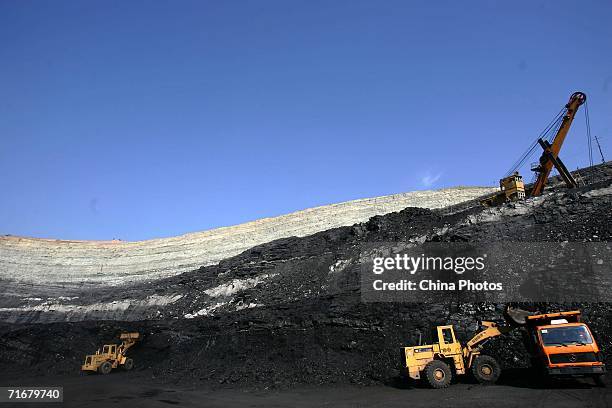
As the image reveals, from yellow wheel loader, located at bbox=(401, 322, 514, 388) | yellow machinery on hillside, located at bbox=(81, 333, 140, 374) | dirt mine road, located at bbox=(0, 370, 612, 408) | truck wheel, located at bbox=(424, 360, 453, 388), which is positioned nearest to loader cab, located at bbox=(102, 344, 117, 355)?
yellow machinery on hillside, located at bbox=(81, 333, 140, 374)

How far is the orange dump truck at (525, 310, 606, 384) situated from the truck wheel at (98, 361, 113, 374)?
17.6m

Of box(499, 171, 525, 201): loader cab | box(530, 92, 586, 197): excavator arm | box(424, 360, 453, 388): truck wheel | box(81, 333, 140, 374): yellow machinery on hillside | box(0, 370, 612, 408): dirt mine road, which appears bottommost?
box(0, 370, 612, 408): dirt mine road

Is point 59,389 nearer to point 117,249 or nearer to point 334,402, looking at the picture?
point 334,402

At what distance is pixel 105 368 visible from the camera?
18750 mm

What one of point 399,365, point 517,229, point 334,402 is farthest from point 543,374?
point 517,229

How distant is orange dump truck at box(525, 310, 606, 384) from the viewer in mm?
9133

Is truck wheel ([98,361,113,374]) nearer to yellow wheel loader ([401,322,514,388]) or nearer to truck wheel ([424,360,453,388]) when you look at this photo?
yellow wheel loader ([401,322,514,388])

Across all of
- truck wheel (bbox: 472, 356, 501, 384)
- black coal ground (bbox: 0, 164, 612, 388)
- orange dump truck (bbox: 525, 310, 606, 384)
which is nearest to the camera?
orange dump truck (bbox: 525, 310, 606, 384)

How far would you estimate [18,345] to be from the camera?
23875mm

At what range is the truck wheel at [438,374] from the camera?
10.4 metres

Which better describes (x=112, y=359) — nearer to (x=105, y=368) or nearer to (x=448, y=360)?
(x=105, y=368)

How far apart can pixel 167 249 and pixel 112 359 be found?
1897 centimetres

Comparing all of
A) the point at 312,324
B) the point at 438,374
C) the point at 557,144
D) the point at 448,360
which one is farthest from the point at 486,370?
the point at 557,144

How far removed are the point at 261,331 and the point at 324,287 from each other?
3.80m
